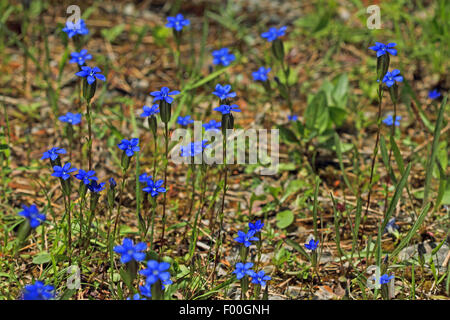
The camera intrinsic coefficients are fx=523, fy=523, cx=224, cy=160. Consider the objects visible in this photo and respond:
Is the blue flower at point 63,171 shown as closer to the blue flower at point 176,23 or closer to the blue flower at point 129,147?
the blue flower at point 129,147

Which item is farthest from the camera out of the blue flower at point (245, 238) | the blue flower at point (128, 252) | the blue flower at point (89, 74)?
the blue flower at point (89, 74)

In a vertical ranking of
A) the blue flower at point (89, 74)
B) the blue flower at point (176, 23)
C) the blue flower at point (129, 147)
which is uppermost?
the blue flower at point (176, 23)

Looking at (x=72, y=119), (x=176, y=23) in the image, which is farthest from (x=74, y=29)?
(x=176, y=23)

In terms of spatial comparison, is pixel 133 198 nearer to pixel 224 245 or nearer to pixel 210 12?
pixel 224 245

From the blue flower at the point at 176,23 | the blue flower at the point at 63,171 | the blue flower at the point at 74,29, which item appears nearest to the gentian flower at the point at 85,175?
the blue flower at the point at 63,171

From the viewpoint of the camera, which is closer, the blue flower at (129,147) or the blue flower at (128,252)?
the blue flower at (128,252)

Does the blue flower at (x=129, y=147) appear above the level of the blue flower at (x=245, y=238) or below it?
above

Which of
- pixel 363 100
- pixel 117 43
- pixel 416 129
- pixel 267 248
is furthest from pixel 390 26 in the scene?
pixel 267 248

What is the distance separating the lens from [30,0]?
4812 millimetres

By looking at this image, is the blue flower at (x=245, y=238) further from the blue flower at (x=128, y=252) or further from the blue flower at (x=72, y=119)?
the blue flower at (x=72, y=119)

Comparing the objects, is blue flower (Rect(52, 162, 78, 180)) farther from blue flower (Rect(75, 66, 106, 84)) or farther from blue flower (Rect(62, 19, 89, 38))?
blue flower (Rect(62, 19, 89, 38))

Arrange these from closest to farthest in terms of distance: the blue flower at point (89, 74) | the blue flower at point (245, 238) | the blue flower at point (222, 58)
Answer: the blue flower at point (245, 238), the blue flower at point (89, 74), the blue flower at point (222, 58)

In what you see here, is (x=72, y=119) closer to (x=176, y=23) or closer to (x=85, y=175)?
(x=85, y=175)

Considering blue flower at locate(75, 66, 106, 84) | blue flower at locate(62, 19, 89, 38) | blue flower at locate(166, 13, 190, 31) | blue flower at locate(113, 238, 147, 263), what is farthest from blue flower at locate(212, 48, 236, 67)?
blue flower at locate(113, 238, 147, 263)
